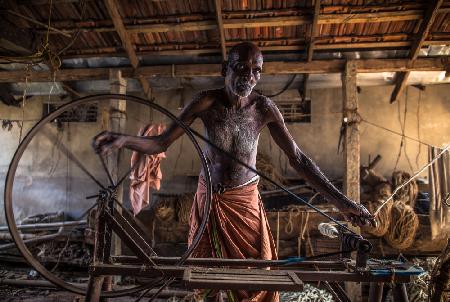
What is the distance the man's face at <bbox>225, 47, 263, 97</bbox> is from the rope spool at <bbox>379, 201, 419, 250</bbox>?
16.3 ft

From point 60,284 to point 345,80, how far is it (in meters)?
5.17

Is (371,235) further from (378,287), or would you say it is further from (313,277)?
(313,277)

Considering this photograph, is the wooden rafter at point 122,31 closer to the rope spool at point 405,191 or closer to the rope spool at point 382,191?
the rope spool at point 382,191

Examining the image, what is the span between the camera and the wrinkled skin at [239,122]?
257cm

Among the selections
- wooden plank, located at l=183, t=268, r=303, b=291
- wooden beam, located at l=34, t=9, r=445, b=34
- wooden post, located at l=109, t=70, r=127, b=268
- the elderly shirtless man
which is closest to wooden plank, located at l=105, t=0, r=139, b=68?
wooden beam, located at l=34, t=9, r=445, b=34

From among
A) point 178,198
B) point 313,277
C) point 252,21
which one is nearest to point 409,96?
point 252,21

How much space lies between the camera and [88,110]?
Answer: 352 inches

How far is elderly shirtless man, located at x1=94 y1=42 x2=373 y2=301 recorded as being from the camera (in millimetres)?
2557

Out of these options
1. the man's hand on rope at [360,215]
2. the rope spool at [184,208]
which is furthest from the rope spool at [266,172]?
the man's hand on rope at [360,215]

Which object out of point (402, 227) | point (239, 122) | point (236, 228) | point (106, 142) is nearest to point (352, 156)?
point (402, 227)

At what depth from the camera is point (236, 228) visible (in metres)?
2.66

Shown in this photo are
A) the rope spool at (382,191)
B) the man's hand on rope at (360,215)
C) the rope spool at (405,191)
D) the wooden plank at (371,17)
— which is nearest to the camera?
the man's hand on rope at (360,215)

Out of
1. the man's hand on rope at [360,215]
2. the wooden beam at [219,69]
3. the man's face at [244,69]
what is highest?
the wooden beam at [219,69]

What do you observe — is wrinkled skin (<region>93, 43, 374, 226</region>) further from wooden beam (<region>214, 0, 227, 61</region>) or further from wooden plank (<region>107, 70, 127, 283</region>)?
wooden plank (<region>107, 70, 127, 283</region>)
